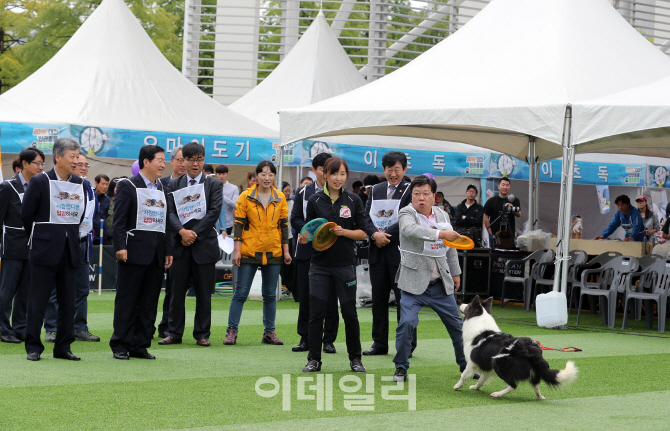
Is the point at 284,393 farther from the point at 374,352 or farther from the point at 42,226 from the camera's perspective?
the point at 42,226

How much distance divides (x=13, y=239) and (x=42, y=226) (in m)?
1.50

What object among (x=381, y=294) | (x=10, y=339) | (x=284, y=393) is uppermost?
(x=381, y=294)

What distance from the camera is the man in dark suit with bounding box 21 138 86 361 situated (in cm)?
737

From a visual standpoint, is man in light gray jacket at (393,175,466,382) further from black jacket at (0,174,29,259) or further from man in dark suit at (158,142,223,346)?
black jacket at (0,174,29,259)

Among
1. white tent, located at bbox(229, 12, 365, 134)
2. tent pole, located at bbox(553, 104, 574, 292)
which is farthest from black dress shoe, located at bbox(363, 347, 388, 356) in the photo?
white tent, located at bbox(229, 12, 365, 134)

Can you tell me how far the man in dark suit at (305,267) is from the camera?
845 cm

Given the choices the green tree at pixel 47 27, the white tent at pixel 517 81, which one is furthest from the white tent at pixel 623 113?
the green tree at pixel 47 27

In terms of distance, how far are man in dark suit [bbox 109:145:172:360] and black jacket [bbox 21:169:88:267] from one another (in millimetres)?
484

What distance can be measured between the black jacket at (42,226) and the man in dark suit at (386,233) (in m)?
2.76

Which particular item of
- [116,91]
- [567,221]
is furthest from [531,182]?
[116,91]

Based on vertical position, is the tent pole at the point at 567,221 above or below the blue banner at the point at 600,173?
below

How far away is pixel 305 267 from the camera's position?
8.72 meters

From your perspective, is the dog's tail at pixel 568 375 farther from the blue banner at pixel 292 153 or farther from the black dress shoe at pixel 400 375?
the blue banner at pixel 292 153

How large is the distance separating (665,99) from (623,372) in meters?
4.59
